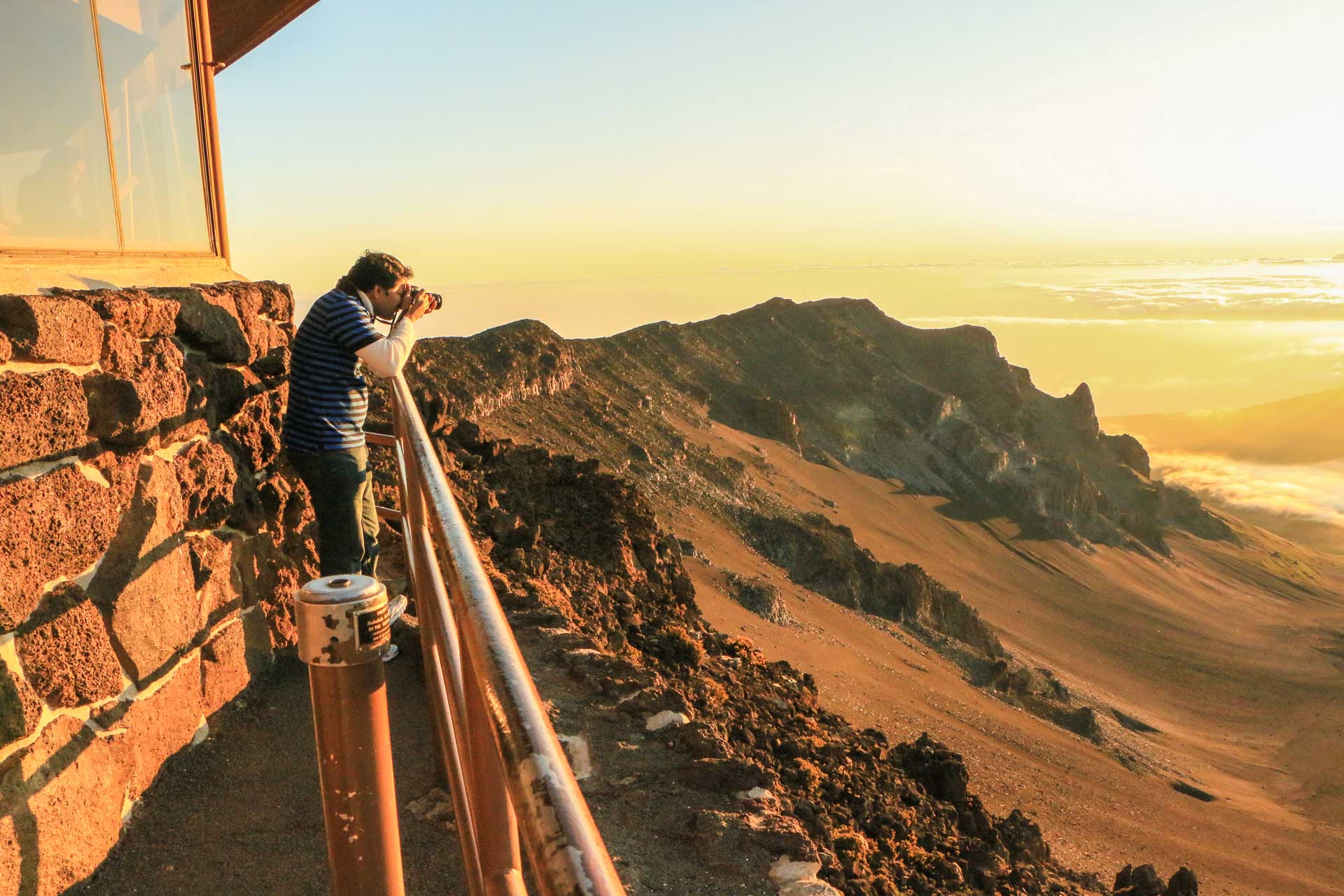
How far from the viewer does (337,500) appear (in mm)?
4188

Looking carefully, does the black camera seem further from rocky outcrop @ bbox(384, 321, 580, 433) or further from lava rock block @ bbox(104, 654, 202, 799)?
rocky outcrop @ bbox(384, 321, 580, 433)

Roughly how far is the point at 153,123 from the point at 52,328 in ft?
6.38

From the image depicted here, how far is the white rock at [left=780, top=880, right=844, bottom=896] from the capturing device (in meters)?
3.83

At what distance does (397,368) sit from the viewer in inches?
148

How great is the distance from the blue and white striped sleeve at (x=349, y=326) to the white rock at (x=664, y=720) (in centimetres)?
241

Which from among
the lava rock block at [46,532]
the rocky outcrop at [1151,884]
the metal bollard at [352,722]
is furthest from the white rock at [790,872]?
the rocky outcrop at [1151,884]

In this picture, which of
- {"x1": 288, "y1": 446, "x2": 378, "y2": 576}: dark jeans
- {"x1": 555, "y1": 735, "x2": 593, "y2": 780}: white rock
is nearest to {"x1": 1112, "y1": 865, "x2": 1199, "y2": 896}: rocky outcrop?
{"x1": 555, "y1": 735, "x2": 593, "y2": 780}: white rock

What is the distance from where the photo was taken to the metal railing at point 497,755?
0.88 meters

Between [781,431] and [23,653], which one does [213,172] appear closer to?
[23,653]

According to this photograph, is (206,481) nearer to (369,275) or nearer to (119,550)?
(119,550)

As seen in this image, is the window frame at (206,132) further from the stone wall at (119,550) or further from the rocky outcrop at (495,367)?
the rocky outcrop at (495,367)

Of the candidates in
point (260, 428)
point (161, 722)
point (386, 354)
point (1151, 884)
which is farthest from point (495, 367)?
point (161, 722)

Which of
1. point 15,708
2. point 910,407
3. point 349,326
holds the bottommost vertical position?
point 910,407

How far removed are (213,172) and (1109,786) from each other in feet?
91.9
